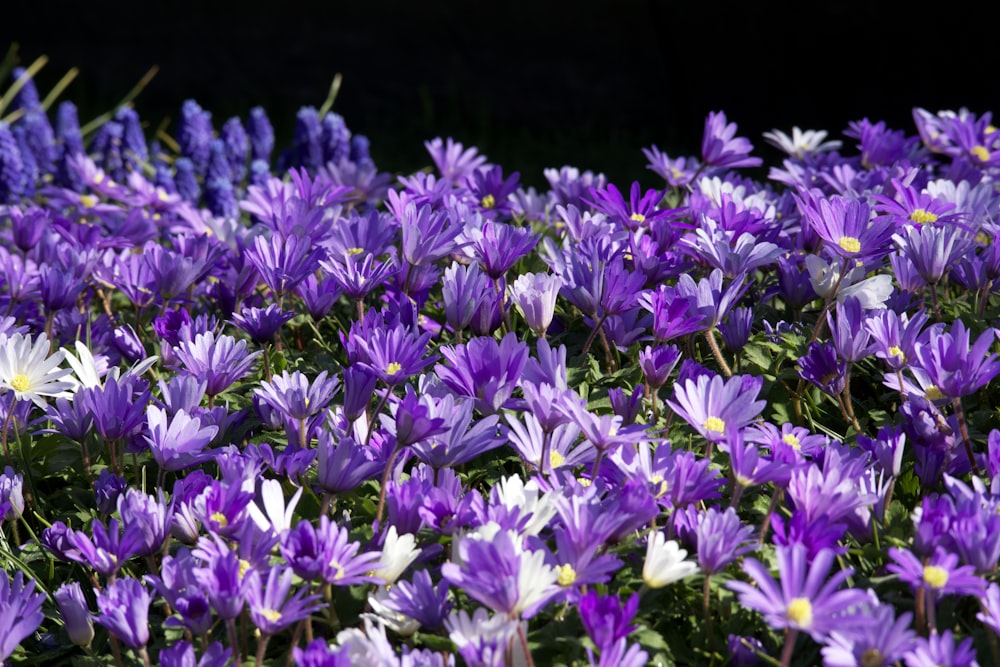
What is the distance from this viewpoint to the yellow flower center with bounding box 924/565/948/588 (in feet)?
3.76

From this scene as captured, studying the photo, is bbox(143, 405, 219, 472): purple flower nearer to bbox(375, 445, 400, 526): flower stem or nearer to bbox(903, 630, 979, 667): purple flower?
bbox(375, 445, 400, 526): flower stem

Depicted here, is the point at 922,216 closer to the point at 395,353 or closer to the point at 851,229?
the point at 851,229

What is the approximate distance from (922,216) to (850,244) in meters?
0.31

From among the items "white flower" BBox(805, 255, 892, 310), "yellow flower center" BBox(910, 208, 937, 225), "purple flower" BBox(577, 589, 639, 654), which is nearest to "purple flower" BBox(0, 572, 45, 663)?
"purple flower" BBox(577, 589, 639, 654)

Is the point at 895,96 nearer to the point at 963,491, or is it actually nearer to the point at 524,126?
the point at 524,126

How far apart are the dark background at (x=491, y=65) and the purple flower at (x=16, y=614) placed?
4622 millimetres

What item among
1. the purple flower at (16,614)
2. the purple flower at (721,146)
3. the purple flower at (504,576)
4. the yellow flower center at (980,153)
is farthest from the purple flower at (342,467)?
the yellow flower center at (980,153)

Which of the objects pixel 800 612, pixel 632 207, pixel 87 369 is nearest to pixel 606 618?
pixel 800 612

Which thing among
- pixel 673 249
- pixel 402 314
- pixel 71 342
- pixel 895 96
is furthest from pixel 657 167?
pixel 895 96

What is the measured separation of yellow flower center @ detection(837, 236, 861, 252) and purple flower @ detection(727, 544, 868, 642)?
2.29 feet

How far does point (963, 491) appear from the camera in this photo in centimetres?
130

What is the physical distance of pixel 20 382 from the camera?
1.62 m

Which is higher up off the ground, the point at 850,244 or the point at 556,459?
the point at 850,244

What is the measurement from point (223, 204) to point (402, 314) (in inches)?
67.6
